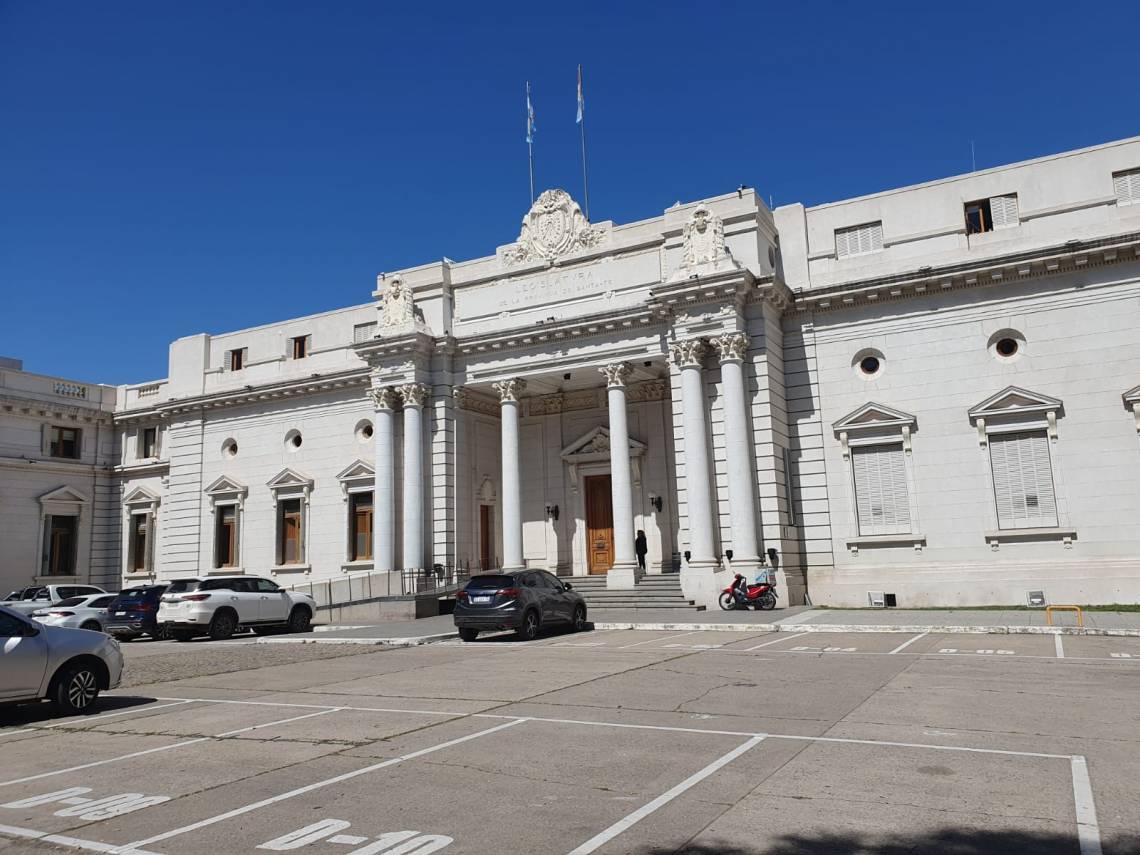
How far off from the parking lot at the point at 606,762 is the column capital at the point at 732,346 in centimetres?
1381

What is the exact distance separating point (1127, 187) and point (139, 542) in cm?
4217

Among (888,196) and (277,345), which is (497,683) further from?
(277,345)

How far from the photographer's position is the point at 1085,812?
18.6 feet

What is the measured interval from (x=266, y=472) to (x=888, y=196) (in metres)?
26.9

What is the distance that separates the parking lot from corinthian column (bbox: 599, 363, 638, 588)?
1416 centimetres

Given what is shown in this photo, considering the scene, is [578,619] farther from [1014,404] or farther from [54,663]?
[1014,404]

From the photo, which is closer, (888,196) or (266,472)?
(888,196)

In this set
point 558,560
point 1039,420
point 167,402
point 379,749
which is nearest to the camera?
point 379,749

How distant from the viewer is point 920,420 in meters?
25.8

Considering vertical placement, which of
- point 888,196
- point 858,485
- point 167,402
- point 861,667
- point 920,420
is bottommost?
point 861,667

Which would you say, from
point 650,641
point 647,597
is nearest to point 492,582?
point 650,641

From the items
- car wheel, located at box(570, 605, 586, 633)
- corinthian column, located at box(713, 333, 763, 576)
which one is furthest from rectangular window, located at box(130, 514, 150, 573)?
corinthian column, located at box(713, 333, 763, 576)

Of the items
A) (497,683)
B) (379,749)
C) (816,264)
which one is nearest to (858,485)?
(816,264)

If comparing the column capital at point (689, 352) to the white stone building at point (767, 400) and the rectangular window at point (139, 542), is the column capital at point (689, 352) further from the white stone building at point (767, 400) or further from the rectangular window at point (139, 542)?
the rectangular window at point (139, 542)
